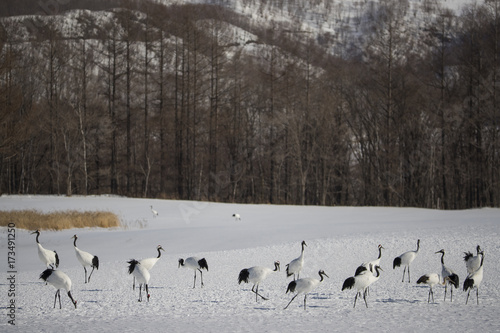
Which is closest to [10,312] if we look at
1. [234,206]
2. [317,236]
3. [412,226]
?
[317,236]

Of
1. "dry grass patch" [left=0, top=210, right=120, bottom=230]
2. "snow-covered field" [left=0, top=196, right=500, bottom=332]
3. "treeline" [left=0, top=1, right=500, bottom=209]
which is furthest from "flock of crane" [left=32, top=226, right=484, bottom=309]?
"treeline" [left=0, top=1, right=500, bottom=209]

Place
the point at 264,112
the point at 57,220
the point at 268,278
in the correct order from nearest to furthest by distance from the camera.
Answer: the point at 268,278
the point at 57,220
the point at 264,112

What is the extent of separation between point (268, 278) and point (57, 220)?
35.9ft

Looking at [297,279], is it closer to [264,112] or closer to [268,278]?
[268,278]

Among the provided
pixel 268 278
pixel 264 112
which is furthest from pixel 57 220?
pixel 264 112

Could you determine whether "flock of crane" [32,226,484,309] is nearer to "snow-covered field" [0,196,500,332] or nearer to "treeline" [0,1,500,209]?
"snow-covered field" [0,196,500,332]

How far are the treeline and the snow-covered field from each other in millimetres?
11491

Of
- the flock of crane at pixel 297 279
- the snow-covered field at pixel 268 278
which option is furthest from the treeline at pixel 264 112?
the flock of crane at pixel 297 279

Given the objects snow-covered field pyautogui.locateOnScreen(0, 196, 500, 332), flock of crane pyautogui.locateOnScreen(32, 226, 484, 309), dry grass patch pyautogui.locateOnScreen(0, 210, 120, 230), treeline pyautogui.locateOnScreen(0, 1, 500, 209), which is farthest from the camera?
treeline pyautogui.locateOnScreen(0, 1, 500, 209)

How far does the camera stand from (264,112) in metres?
34.7

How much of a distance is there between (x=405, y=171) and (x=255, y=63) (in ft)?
50.1

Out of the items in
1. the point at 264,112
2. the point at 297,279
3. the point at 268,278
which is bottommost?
the point at 268,278

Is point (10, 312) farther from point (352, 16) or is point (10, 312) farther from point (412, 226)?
point (352, 16)

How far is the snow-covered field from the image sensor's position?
6.64 metres
